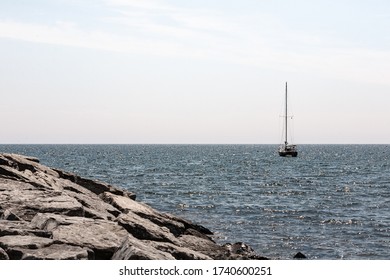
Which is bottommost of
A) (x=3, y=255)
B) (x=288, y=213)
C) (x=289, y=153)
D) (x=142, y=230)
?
(x=288, y=213)

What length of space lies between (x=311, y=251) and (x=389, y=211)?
15.2 metres

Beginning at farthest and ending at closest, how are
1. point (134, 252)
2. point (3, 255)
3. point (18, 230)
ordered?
point (18, 230), point (134, 252), point (3, 255)

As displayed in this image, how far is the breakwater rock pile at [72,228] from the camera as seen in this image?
11.1 metres

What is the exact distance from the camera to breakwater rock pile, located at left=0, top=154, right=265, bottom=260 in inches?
437

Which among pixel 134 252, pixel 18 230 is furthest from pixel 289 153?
pixel 134 252

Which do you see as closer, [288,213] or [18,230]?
[18,230]

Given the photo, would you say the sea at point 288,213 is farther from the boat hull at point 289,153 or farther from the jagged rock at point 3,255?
the boat hull at point 289,153

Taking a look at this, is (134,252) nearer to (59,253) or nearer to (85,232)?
(59,253)

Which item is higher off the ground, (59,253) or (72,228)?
(72,228)

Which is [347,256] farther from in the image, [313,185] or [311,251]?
[313,185]

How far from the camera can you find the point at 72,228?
1255 cm

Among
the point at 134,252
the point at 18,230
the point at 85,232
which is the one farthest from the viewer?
the point at 85,232

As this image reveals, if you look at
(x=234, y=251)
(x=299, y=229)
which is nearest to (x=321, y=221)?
(x=299, y=229)
